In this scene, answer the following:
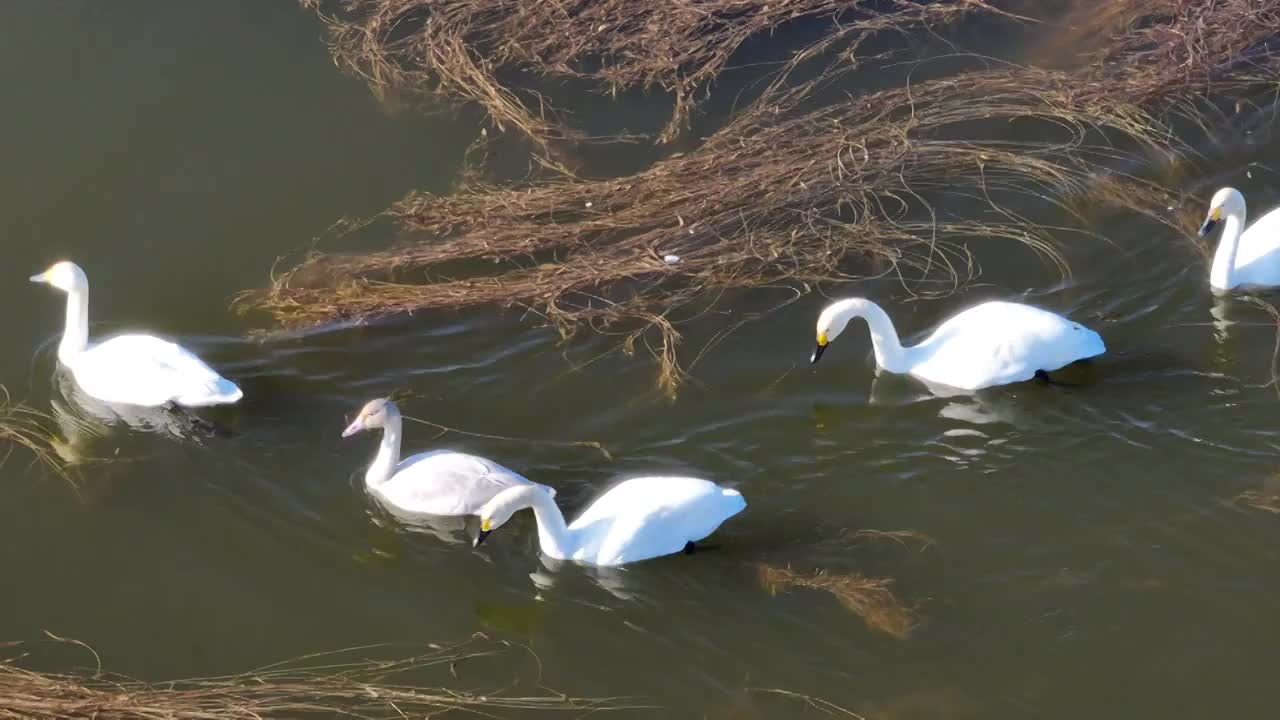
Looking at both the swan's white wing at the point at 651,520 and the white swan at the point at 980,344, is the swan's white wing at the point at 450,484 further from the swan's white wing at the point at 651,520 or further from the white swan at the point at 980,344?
the white swan at the point at 980,344

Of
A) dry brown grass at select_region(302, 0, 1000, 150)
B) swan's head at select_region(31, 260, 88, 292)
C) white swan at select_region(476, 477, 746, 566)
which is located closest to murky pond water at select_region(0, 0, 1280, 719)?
white swan at select_region(476, 477, 746, 566)

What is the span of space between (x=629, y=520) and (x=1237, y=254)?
16.1 feet

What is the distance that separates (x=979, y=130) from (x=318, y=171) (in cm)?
514

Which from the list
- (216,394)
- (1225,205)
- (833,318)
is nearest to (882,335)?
(833,318)

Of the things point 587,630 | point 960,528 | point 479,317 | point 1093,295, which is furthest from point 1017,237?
point 587,630

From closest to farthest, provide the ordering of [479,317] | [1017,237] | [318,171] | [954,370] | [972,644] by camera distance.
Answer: [972,644]
[954,370]
[479,317]
[1017,237]
[318,171]

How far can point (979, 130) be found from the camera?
37.3ft

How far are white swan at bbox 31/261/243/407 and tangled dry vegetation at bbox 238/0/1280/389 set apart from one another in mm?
1008

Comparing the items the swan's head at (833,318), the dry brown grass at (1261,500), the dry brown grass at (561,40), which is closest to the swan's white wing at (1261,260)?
the dry brown grass at (1261,500)

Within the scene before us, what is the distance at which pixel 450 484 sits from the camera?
803cm

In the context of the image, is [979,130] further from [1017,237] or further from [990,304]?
[990,304]

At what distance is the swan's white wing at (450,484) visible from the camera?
799cm

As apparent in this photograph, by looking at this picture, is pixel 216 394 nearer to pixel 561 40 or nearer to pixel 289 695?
pixel 289 695

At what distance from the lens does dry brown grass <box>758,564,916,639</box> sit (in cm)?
748
